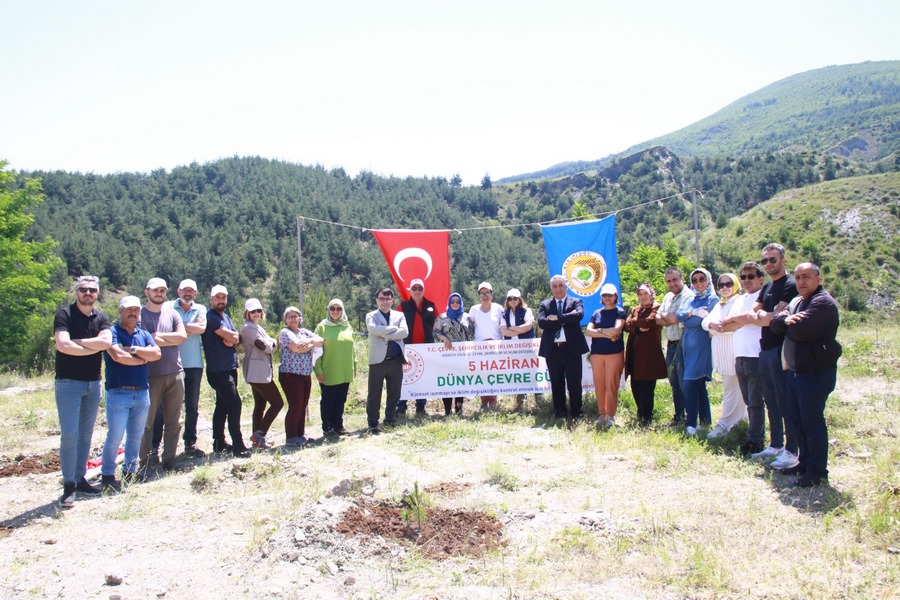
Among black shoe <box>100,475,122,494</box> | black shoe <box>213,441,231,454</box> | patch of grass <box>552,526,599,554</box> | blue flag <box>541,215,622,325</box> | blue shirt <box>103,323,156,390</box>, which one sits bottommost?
patch of grass <box>552,526,599,554</box>

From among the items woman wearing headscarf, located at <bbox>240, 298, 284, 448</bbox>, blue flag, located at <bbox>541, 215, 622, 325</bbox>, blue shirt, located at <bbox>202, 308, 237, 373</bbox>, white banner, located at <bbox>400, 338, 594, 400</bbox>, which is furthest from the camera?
blue flag, located at <bbox>541, 215, 622, 325</bbox>

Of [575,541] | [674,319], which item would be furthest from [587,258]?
→ [575,541]

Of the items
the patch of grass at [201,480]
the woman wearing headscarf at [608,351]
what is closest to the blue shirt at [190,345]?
the patch of grass at [201,480]

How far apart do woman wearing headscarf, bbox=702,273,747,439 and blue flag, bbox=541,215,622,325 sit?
8.97 feet

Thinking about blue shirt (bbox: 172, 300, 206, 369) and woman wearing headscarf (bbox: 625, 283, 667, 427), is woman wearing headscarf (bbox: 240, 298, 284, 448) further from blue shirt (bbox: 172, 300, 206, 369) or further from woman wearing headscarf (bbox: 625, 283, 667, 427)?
woman wearing headscarf (bbox: 625, 283, 667, 427)

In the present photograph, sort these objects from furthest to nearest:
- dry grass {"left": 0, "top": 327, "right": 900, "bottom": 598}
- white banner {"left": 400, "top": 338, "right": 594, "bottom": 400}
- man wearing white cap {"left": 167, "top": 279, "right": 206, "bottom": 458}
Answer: white banner {"left": 400, "top": 338, "right": 594, "bottom": 400}
man wearing white cap {"left": 167, "top": 279, "right": 206, "bottom": 458}
dry grass {"left": 0, "top": 327, "right": 900, "bottom": 598}

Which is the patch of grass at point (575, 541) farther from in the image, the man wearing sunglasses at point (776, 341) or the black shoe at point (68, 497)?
the black shoe at point (68, 497)

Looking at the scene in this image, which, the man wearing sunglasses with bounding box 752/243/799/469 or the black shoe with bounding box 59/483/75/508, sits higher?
the man wearing sunglasses with bounding box 752/243/799/469

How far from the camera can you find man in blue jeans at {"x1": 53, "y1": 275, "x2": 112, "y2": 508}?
5352mm

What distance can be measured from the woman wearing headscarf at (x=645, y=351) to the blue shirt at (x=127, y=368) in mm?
5347

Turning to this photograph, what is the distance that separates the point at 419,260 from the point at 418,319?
3.80 feet

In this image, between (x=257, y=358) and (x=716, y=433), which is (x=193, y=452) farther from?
(x=716, y=433)

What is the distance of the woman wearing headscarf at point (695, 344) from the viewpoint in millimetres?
6965

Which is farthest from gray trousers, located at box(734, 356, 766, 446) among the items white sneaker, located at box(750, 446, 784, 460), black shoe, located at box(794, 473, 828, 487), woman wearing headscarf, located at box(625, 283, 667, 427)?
woman wearing headscarf, located at box(625, 283, 667, 427)
